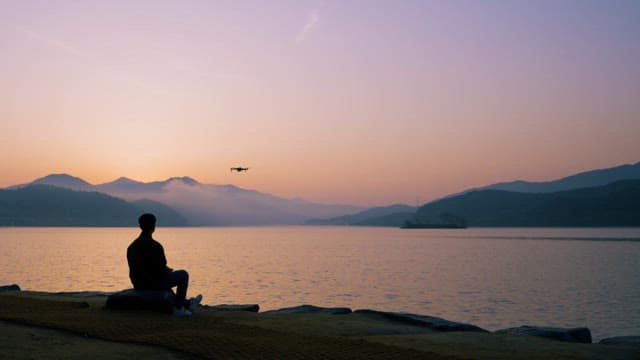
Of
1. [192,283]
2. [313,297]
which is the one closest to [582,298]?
[313,297]

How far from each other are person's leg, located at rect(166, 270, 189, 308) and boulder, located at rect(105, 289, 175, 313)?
0.16m

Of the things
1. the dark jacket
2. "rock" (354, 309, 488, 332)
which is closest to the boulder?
the dark jacket

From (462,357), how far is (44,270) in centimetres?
7683

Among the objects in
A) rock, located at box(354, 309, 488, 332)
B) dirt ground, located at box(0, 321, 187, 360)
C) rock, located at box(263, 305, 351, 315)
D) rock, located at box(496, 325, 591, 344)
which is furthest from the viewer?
rock, located at box(263, 305, 351, 315)

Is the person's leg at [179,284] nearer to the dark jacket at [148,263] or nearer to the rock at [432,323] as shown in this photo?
the dark jacket at [148,263]

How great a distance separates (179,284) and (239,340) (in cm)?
458

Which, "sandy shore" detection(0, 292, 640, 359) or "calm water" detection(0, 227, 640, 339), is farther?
"calm water" detection(0, 227, 640, 339)

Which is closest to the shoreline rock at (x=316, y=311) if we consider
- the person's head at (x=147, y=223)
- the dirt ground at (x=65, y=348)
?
the person's head at (x=147, y=223)

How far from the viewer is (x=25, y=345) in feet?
38.3

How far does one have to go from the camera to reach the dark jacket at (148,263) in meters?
15.7

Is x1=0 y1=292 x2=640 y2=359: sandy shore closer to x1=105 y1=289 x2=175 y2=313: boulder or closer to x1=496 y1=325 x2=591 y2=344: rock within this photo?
x1=105 y1=289 x2=175 y2=313: boulder

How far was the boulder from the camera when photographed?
15641mm

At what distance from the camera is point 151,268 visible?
622 inches

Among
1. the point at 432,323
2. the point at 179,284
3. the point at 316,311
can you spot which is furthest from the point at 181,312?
the point at 432,323
